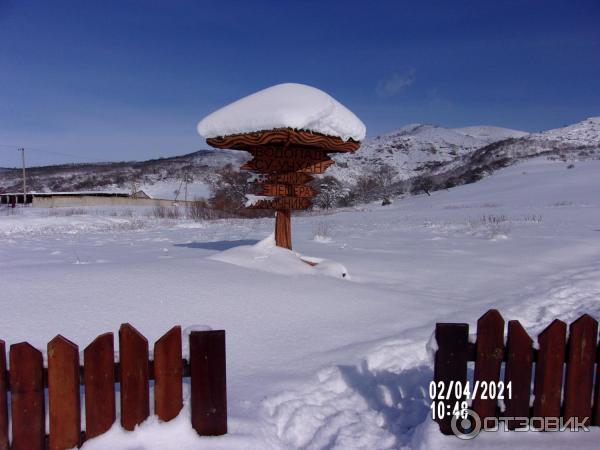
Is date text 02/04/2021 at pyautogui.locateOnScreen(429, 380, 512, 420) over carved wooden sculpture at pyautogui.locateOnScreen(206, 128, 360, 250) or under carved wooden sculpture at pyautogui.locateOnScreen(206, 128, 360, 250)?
under

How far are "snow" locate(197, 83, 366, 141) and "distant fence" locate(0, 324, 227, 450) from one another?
3.62 metres

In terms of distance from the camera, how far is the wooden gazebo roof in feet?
17.4

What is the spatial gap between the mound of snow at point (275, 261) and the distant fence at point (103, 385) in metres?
3.01

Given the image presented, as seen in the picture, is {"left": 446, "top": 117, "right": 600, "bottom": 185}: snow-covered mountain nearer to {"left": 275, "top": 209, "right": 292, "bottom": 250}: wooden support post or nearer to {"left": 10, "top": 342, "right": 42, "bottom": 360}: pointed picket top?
{"left": 275, "top": 209, "right": 292, "bottom": 250}: wooden support post

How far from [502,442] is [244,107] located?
4806 mm

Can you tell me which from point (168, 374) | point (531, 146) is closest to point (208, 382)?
point (168, 374)

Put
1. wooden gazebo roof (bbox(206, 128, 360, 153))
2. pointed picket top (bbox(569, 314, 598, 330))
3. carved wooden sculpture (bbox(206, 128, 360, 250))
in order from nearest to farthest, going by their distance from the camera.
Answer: pointed picket top (bbox(569, 314, 598, 330))
wooden gazebo roof (bbox(206, 128, 360, 153))
carved wooden sculpture (bbox(206, 128, 360, 250))

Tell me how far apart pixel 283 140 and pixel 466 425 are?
3985mm

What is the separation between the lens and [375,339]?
11.4 ft

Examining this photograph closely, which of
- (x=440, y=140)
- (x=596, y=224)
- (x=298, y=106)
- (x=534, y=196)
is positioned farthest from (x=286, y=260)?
(x=440, y=140)

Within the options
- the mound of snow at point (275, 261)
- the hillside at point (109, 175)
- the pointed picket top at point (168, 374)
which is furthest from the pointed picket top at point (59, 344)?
the hillside at point (109, 175)

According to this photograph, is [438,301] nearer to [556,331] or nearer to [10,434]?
[556,331]

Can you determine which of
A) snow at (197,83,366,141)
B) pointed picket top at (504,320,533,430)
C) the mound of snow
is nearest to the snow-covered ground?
the mound of snow

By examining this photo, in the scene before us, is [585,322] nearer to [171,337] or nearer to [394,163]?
[171,337]
